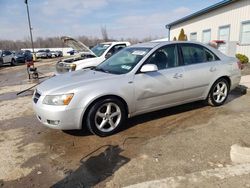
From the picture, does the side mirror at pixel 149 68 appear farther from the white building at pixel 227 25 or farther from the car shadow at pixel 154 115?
the white building at pixel 227 25

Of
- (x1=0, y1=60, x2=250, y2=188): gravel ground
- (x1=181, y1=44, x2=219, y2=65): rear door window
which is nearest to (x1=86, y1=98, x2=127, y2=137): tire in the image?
(x1=0, y1=60, x2=250, y2=188): gravel ground

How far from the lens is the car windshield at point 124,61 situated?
4566 mm

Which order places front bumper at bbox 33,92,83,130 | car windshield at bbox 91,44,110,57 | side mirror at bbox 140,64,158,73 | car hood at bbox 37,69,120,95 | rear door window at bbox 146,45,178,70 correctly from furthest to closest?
car windshield at bbox 91,44,110,57 → rear door window at bbox 146,45,178,70 → side mirror at bbox 140,64,158,73 → car hood at bbox 37,69,120,95 → front bumper at bbox 33,92,83,130

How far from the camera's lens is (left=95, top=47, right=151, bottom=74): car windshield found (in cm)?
457

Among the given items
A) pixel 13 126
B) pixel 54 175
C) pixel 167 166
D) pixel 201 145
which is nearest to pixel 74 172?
pixel 54 175

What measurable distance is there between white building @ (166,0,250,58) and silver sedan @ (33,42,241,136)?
32.6 feet

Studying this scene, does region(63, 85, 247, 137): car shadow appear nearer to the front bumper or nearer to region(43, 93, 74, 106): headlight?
the front bumper

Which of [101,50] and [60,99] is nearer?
[60,99]

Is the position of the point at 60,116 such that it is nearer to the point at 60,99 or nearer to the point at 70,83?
the point at 60,99

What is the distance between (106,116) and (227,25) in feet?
48.0

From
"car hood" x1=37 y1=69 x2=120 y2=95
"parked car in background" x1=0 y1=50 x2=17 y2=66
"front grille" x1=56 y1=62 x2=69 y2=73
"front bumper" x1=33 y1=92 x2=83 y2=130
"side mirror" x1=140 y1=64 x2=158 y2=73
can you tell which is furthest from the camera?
"parked car in background" x1=0 y1=50 x2=17 y2=66

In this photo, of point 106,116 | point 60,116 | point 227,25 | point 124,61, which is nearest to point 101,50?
point 124,61

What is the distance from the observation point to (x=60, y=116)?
3861 mm

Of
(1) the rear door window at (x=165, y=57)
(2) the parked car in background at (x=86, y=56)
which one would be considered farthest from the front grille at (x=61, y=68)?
(1) the rear door window at (x=165, y=57)
